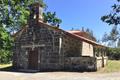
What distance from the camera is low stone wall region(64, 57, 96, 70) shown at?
2434 cm

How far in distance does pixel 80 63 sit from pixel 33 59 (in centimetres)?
646

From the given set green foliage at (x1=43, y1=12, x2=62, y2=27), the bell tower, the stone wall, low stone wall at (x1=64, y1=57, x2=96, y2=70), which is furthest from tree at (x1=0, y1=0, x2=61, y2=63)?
green foliage at (x1=43, y1=12, x2=62, y2=27)

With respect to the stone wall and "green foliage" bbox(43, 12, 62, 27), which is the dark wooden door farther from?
"green foliage" bbox(43, 12, 62, 27)

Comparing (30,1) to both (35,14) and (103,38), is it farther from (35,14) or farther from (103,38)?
(103,38)

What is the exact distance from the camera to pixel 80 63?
2508 cm

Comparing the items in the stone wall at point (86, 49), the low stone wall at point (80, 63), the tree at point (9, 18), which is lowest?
the low stone wall at point (80, 63)

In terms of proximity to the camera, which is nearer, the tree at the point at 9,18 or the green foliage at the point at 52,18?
the tree at the point at 9,18

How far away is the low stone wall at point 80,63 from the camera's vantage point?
2434 cm

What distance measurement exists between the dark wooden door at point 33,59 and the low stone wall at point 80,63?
13.7 ft

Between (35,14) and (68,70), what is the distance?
325 inches

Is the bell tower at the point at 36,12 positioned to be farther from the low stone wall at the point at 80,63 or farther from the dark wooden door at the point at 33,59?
the low stone wall at the point at 80,63

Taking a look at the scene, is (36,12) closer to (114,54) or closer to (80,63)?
(80,63)

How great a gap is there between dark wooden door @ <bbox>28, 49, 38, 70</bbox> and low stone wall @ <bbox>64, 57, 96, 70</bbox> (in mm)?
4182

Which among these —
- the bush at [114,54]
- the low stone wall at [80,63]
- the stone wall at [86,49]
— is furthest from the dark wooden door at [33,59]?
the bush at [114,54]
